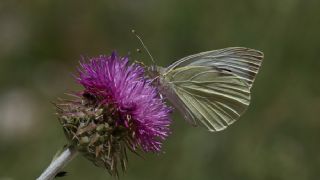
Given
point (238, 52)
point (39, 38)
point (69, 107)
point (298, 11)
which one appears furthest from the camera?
point (39, 38)

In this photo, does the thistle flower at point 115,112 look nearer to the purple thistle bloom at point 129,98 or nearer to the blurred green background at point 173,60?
the purple thistle bloom at point 129,98

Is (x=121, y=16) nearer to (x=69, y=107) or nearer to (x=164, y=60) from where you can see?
(x=164, y=60)

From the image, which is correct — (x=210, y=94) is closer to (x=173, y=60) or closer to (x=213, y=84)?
(x=213, y=84)

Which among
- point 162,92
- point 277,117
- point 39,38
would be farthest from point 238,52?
point 39,38

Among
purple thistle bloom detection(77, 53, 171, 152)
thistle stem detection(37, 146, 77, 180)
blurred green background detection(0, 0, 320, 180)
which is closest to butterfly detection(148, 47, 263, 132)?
purple thistle bloom detection(77, 53, 171, 152)

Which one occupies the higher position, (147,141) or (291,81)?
(147,141)

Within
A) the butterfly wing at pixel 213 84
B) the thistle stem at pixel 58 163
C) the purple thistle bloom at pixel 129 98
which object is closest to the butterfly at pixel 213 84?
the butterfly wing at pixel 213 84

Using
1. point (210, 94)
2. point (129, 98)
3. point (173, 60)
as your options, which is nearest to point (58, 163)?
point (129, 98)
